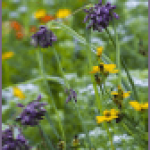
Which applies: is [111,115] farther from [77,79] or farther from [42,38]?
[77,79]

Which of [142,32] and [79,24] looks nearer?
[142,32]

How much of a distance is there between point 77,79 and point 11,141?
805 mm

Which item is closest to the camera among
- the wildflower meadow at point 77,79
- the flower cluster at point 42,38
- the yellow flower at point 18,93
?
the wildflower meadow at point 77,79

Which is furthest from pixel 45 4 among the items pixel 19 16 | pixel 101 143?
pixel 101 143

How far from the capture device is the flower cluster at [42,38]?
1.02 metres

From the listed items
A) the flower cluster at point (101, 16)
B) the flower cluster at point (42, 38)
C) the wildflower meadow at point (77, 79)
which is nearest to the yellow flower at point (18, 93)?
the wildflower meadow at point (77, 79)

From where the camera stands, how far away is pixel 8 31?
108 inches

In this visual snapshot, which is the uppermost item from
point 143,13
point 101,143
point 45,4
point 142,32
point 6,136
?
point 45,4

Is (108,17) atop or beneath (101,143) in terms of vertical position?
atop

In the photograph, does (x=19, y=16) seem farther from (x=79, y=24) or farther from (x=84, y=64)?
(x=84, y=64)

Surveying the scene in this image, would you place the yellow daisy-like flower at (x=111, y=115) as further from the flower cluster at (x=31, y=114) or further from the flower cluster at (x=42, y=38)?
the flower cluster at (x=42, y=38)

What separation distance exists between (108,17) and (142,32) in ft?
4.25

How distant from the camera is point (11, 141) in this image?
898mm

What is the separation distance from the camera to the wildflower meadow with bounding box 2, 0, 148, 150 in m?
0.85
